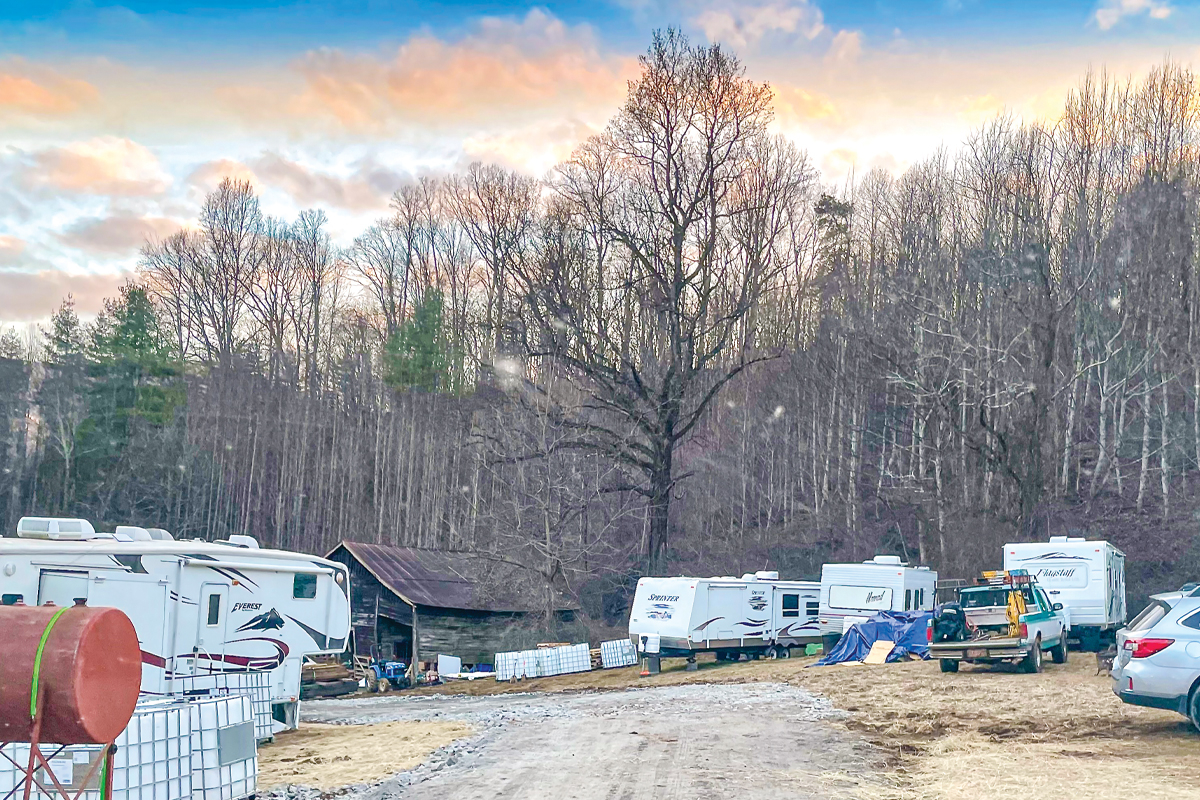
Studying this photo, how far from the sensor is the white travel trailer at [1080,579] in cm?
2520

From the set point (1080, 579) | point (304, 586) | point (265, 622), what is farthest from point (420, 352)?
point (265, 622)

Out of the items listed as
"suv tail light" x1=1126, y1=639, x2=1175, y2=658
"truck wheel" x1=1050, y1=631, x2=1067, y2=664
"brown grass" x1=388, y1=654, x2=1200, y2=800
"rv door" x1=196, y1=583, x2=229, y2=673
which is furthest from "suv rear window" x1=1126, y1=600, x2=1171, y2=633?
"rv door" x1=196, y1=583, x2=229, y2=673

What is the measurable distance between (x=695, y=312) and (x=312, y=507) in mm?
27077

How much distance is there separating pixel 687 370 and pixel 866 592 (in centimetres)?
1324

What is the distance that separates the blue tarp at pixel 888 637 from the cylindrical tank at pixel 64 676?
20.3m

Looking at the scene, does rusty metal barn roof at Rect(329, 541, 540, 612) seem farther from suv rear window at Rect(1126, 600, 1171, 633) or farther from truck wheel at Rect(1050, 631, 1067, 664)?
suv rear window at Rect(1126, 600, 1171, 633)

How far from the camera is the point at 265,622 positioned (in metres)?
17.5

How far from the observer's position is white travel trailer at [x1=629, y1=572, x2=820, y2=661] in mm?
27406

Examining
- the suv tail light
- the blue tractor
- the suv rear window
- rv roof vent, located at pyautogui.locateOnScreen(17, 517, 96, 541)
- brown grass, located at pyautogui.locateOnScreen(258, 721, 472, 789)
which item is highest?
rv roof vent, located at pyautogui.locateOnScreen(17, 517, 96, 541)

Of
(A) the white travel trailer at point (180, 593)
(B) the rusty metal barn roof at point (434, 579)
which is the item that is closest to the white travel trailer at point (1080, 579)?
(B) the rusty metal barn roof at point (434, 579)

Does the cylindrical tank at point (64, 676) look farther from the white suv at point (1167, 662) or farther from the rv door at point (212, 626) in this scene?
the white suv at point (1167, 662)

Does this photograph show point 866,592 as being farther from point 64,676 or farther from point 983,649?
point 64,676

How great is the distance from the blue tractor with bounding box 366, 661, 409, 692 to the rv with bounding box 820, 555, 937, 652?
13189 millimetres

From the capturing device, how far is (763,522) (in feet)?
153
